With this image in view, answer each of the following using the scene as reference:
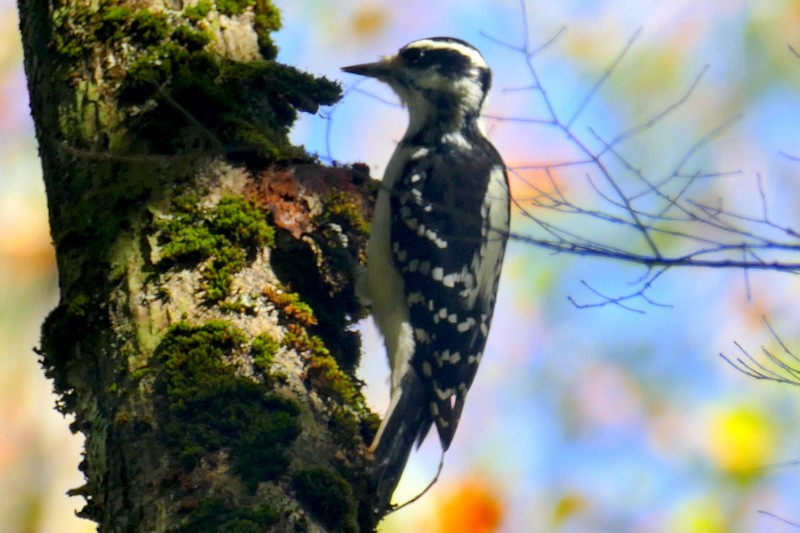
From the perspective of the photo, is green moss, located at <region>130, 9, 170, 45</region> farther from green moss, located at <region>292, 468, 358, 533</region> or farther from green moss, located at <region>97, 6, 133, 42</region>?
green moss, located at <region>292, 468, 358, 533</region>

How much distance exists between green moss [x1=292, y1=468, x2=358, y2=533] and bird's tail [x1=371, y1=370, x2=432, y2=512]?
301 mm

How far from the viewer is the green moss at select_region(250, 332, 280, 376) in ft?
8.04

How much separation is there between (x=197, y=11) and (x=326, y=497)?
1.57 m

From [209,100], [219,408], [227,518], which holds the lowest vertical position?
[227,518]

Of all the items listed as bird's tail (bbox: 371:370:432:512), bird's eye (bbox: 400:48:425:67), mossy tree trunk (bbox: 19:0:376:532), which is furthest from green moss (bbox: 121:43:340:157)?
bird's eye (bbox: 400:48:425:67)

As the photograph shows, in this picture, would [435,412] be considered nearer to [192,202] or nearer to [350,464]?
[350,464]

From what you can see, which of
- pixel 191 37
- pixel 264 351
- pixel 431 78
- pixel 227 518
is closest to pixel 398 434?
pixel 264 351

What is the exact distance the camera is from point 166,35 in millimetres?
2895

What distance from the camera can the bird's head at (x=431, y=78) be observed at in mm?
4074

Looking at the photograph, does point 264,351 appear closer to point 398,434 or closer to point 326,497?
point 326,497

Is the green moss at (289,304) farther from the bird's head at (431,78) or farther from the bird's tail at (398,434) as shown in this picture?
the bird's head at (431,78)

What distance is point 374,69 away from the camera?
4.12 meters

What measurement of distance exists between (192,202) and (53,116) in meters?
0.55

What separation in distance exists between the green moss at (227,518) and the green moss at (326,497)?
9cm
